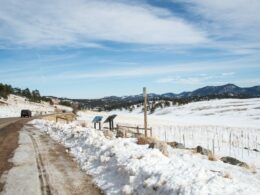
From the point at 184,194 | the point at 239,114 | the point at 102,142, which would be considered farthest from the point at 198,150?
the point at 239,114

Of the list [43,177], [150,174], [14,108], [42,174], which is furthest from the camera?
[14,108]

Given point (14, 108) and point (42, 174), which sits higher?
point (14, 108)

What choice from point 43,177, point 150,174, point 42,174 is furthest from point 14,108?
point 150,174

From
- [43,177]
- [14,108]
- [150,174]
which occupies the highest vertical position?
[14,108]

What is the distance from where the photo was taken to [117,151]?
1473cm

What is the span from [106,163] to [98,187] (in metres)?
2.67

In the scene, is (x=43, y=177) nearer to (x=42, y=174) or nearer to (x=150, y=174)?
(x=42, y=174)

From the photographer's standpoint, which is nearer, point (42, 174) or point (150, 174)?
point (150, 174)

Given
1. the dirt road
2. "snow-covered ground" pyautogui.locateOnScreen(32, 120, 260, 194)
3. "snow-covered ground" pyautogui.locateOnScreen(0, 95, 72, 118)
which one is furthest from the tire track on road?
"snow-covered ground" pyautogui.locateOnScreen(0, 95, 72, 118)

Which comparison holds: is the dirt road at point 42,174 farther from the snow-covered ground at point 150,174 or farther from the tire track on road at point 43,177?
the snow-covered ground at point 150,174

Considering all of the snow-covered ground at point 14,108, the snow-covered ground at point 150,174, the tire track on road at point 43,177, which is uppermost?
the snow-covered ground at point 14,108

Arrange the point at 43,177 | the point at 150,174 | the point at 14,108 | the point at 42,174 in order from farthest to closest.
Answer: the point at 14,108, the point at 42,174, the point at 43,177, the point at 150,174

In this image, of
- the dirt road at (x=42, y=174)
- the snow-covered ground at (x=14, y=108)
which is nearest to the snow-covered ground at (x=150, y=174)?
the dirt road at (x=42, y=174)

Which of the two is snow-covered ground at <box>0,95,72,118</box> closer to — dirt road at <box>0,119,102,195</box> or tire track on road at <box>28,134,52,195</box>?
dirt road at <box>0,119,102,195</box>
